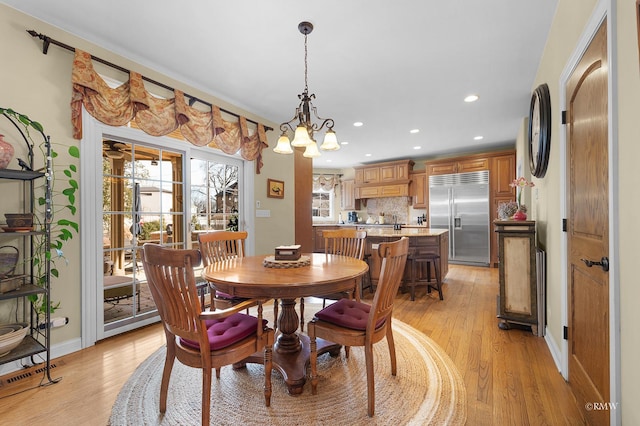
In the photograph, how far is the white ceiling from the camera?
2.04 metres

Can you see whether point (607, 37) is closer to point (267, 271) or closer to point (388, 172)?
point (267, 271)

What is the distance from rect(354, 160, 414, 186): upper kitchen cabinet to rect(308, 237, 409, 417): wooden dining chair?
5600 millimetres

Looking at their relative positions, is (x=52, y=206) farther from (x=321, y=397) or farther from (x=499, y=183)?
(x=499, y=183)

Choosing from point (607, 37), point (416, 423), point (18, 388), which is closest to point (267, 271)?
point (416, 423)

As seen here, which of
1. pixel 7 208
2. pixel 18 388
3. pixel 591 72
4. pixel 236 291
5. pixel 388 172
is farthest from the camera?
pixel 388 172

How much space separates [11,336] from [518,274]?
3820mm

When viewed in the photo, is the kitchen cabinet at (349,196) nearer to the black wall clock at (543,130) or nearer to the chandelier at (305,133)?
the black wall clock at (543,130)

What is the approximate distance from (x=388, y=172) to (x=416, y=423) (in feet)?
20.3

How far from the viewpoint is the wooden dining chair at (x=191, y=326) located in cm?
132

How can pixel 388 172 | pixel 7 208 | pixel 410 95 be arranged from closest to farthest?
pixel 7 208, pixel 410 95, pixel 388 172

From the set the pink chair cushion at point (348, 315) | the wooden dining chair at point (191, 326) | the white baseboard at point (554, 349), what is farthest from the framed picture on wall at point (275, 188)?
the white baseboard at point (554, 349)

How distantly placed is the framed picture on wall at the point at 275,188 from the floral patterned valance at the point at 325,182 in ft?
12.4

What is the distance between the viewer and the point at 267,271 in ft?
5.98

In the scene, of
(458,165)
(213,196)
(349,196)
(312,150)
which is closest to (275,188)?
(213,196)
